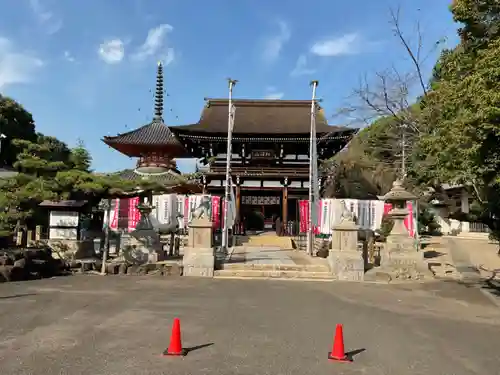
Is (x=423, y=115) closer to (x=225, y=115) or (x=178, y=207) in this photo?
(x=178, y=207)

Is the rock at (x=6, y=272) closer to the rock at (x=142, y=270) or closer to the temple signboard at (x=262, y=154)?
the rock at (x=142, y=270)

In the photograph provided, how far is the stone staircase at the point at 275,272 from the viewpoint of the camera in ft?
45.5

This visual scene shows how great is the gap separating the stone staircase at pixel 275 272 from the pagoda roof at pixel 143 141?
59.1 feet

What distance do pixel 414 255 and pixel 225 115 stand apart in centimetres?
2148

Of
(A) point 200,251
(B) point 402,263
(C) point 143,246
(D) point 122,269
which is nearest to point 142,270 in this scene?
(D) point 122,269

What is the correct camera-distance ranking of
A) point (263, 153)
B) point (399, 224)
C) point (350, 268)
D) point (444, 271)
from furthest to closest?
point (263, 153), point (399, 224), point (444, 271), point (350, 268)

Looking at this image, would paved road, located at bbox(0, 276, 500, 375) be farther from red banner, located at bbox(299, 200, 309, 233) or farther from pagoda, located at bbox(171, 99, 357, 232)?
pagoda, located at bbox(171, 99, 357, 232)

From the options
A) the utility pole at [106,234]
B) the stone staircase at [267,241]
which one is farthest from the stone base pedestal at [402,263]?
the stone staircase at [267,241]

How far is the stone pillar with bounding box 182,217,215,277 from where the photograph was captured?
13.8m

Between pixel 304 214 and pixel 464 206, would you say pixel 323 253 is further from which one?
pixel 464 206

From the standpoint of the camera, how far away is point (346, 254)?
1386 centimetres

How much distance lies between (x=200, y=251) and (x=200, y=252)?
4 centimetres

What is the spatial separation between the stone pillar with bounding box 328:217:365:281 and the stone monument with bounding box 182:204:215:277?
4.26m

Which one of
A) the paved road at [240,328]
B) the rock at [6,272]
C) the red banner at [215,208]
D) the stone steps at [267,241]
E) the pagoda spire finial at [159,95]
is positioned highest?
the pagoda spire finial at [159,95]
